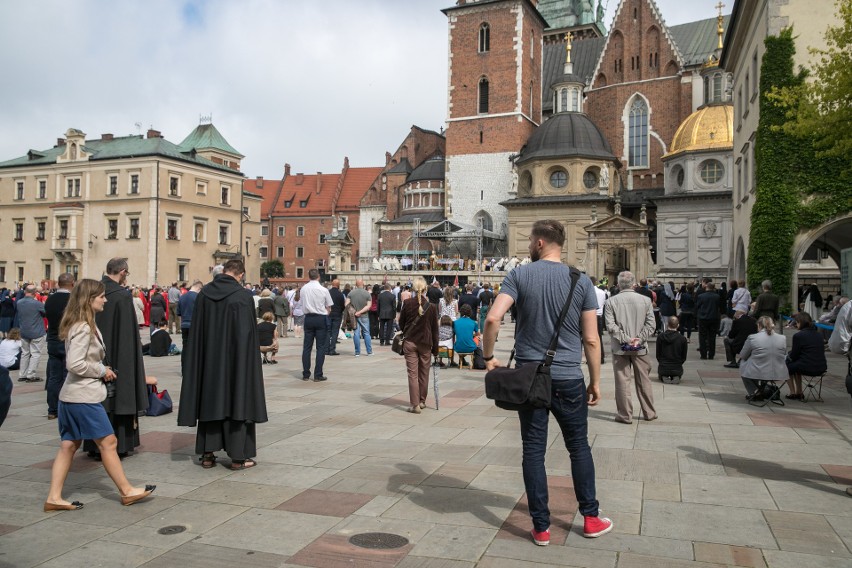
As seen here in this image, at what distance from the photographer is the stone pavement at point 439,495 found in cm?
447

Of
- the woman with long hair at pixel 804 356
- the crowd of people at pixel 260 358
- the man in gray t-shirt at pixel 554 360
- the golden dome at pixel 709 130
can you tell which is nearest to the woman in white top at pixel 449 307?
the crowd of people at pixel 260 358

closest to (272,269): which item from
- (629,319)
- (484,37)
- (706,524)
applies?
(484,37)

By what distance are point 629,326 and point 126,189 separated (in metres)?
49.0

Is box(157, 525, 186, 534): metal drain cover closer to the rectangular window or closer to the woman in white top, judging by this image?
the woman in white top

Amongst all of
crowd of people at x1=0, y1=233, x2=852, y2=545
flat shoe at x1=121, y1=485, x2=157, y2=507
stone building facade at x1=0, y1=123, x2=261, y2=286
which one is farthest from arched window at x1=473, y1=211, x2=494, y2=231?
flat shoe at x1=121, y1=485, x2=157, y2=507

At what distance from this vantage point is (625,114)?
55375 millimetres

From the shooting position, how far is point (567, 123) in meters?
51.4

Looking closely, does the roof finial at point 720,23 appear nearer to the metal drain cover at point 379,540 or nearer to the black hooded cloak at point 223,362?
the black hooded cloak at point 223,362

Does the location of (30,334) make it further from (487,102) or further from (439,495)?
(487,102)

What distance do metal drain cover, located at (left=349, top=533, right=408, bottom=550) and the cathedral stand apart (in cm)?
4224

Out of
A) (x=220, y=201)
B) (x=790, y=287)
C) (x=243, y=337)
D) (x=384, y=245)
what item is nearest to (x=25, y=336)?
(x=243, y=337)

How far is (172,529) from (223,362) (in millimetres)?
1875

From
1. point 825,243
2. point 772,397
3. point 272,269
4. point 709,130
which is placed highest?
point 709,130

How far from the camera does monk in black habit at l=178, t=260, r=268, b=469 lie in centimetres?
646
